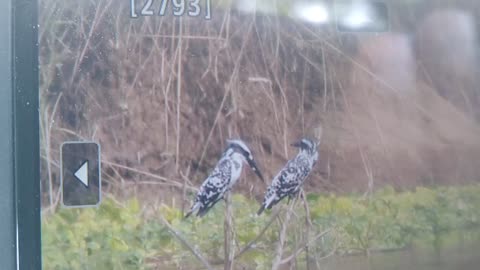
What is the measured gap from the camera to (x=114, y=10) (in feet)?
6.27

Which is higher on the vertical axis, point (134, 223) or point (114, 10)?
point (114, 10)

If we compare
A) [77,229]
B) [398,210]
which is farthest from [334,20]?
[77,229]

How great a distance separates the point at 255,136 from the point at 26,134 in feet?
2.04

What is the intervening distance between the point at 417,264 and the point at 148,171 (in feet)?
2.97

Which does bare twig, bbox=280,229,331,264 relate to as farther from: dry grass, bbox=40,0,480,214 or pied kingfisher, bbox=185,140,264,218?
pied kingfisher, bbox=185,140,264,218

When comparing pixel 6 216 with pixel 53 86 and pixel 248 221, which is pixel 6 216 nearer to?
pixel 53 86

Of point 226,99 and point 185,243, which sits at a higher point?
point 226,99

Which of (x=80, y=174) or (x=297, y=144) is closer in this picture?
(x=80, y=174)

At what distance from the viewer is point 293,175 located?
2.01m

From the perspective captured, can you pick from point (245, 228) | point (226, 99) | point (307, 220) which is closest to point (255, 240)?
point (245, 228)

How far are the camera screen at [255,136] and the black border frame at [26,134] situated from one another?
26mm

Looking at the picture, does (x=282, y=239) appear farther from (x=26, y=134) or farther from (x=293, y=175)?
(x=26, y=134)

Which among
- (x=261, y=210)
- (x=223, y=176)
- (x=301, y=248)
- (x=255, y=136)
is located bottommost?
(x=301, y=248)

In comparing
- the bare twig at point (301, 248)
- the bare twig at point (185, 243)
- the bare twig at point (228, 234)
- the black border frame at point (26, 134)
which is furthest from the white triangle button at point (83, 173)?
the bare twig at point (301, 248)
